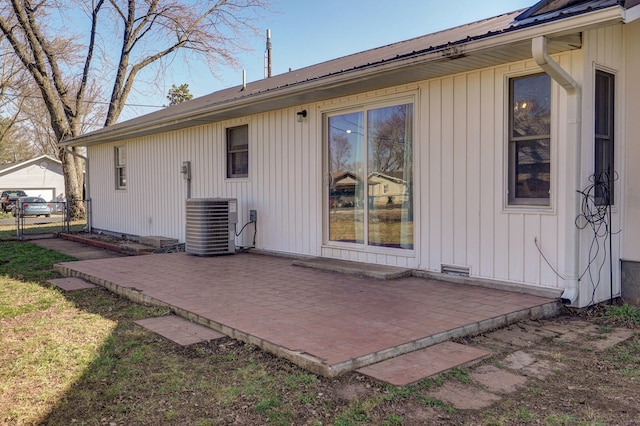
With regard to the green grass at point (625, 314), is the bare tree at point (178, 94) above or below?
above

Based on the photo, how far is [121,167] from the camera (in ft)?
42.3

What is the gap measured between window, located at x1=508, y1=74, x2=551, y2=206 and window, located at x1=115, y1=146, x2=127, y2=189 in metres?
10.2

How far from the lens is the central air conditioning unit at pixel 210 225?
8.07 meters

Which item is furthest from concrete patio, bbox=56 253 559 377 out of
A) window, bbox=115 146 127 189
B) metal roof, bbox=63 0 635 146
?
window, bbox=115 146 127 189

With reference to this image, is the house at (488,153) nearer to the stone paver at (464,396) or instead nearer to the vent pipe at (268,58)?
the stone paver at (464,396)

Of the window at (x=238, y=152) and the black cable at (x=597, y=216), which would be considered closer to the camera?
the black cable at (x=597, y=216)

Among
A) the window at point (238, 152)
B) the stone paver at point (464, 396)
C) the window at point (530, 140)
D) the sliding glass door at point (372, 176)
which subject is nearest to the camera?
the stone paver at point (464, 396)

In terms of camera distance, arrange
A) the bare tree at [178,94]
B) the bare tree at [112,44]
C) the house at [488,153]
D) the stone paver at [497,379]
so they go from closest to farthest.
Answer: the stone paver at [497,379] → the house at [488,153] → the bare tree at [112,44] → the bare tree at [178,94]

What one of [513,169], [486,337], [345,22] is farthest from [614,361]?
[345,22]

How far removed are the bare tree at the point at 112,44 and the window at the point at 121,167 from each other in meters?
6.37

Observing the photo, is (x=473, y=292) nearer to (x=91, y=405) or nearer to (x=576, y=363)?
(x=576, y=363)

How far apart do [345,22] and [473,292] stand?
44.7 ft

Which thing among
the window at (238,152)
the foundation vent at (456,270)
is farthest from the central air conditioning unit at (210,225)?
the foundation vent at (456,270)

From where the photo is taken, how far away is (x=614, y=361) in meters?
3.50
